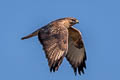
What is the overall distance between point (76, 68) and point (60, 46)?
365 centimetres

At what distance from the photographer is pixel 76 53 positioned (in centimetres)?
1644

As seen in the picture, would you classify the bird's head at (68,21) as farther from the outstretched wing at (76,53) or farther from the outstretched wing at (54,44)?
the outstretched wing at (54,44)

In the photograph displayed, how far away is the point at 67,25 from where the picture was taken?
15.6 metres

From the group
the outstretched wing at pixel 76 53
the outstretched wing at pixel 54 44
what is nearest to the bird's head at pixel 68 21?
the outstretched wing at pixel 76 53

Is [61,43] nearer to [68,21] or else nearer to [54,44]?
[54,44]

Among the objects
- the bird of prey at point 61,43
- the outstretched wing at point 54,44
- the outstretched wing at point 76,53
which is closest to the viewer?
the outstretched wing at point 54,44

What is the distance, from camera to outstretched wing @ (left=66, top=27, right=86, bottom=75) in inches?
642

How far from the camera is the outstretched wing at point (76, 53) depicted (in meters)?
16.3

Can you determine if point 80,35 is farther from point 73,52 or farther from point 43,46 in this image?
point 43,46

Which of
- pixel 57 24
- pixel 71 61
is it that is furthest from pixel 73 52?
pixel 57 24

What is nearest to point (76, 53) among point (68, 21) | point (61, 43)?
point (68, 21)

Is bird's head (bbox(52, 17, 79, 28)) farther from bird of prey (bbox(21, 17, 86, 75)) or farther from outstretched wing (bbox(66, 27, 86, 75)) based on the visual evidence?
outstretched wing (bbox(66, 27, 86, 75))

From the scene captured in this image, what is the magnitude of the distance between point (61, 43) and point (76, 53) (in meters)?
3.42

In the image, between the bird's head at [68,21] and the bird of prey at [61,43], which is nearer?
the bird of prey at [61,43]
